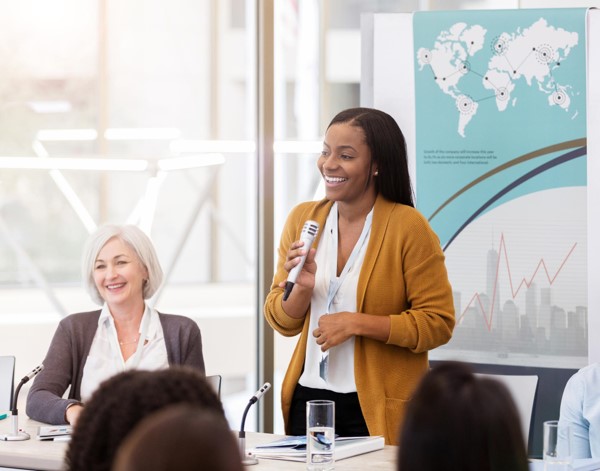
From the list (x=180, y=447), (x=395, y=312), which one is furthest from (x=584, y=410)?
(x=180, y=447)

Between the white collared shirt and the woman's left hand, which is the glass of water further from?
the white collared shirt

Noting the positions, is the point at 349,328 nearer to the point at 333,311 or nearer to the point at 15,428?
the point at 333,311

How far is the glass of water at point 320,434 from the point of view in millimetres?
2559

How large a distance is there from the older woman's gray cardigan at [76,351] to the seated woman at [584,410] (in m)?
1.27

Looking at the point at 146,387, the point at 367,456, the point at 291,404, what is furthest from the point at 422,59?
the point at 146,387

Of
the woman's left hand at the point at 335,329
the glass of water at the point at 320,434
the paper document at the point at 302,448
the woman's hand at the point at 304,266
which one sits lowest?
the paper document at the point at 302,448

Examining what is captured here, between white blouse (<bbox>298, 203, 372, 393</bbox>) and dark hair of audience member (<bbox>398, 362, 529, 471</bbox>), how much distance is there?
7.22 feet

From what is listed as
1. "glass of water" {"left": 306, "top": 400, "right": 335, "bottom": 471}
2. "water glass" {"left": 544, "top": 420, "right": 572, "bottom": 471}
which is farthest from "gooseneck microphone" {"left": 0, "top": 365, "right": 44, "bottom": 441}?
"water glass" {"left": 544, "top": 420, "right": 572, "bottom": 471}

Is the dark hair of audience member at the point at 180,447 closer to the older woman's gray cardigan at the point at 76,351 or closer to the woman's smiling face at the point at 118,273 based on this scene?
the older woman's gray cardigan at the point at 76,351

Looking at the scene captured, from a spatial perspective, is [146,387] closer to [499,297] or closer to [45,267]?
[499,297]

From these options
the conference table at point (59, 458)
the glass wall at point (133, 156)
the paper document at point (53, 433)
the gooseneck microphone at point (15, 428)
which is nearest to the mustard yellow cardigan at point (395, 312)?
the conference table at point (59, 458)

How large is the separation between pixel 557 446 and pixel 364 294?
3.43 ft

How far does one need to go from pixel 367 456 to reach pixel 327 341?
0.44 metres

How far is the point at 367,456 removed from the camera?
2.76m
